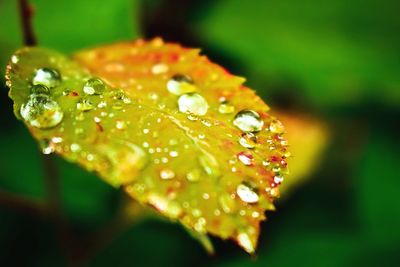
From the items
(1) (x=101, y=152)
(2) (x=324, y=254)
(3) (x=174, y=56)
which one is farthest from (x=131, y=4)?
(2) (x=324, y=254)

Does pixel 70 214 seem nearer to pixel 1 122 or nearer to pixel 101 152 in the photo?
pixel 1 122

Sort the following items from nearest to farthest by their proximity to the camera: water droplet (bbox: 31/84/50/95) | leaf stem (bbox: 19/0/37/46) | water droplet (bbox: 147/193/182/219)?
water droplet (bbox: 147/193/182/219) → water droplet (bbox: 31/84/50/95) → leaf stem (bbox: 19/0/37/46)

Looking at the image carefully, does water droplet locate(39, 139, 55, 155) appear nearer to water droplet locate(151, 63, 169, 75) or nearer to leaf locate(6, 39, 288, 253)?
leaf locate(6, 39, 288, 253)

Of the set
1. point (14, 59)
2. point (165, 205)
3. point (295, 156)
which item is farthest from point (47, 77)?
point (295, 156)

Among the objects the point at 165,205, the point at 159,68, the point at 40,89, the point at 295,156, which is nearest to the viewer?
the point at 165,205

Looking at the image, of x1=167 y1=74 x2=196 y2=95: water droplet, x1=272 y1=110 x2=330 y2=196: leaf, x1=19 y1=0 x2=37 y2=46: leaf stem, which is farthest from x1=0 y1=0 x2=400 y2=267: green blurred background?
x1=167 y1=74 x2=196 y2=95: water droplet

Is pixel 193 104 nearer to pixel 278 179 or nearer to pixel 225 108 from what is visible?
pixel 225 108

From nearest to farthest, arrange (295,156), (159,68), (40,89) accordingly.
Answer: (40,89) < (159,68) < (295,156)
